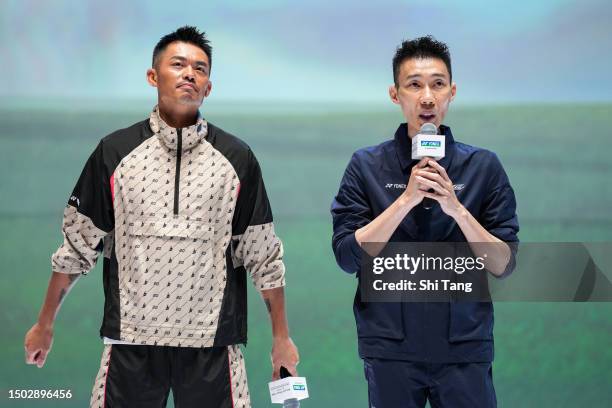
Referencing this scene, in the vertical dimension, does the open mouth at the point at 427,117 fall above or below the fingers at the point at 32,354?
above

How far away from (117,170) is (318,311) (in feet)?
6.23

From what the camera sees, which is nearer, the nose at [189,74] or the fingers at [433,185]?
the fingers at [433,185]

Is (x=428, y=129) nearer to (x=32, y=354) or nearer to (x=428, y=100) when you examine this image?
(x=428, y=100)

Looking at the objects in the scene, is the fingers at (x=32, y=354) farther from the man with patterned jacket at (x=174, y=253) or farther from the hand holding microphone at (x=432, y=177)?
the hand holding microphone at (x=432, y=177)

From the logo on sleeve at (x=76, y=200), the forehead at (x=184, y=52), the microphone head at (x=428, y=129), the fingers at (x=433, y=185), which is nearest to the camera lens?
the fingers at (x=433, y=185)

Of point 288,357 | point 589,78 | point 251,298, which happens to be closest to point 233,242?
point 288,357

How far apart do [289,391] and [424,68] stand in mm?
1090

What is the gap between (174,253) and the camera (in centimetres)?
268

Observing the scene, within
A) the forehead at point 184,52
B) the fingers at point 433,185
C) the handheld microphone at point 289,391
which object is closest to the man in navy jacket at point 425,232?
the fingers at point 433,185

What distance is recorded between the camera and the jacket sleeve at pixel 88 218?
2775 millimetres

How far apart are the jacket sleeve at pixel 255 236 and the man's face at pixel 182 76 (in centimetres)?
27

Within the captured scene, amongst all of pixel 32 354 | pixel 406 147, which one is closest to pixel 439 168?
pixel 406 147

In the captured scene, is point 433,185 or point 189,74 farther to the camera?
point 189,74

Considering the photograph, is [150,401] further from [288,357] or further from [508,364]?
[508,364]
